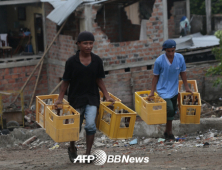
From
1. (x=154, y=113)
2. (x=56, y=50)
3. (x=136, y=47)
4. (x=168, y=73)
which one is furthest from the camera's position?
(x=56, y=50)

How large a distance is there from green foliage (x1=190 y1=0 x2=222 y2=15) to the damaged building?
20.7ft

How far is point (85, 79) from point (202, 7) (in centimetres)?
1523

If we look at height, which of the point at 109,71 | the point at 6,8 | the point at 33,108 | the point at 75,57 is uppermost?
the point at 6,8

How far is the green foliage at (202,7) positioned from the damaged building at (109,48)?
6.32 meters

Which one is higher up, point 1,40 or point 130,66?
point 1,40

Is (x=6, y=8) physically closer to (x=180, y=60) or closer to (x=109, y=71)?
(x=109, y=71)

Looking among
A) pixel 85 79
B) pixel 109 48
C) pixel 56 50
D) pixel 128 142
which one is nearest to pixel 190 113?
pixel 128 142

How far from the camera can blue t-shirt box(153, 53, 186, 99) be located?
667 cm

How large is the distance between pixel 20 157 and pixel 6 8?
9.16 m

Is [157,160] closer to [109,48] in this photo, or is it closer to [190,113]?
[190,113]

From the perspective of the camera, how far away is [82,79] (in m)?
5.49

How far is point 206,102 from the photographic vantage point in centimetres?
1230

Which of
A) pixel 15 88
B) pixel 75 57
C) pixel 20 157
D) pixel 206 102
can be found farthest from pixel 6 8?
pixel 75 57

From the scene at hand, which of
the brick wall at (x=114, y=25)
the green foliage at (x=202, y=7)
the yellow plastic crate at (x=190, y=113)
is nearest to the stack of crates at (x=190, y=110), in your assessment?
the yellow plastic crate at (x=190, y=113)
